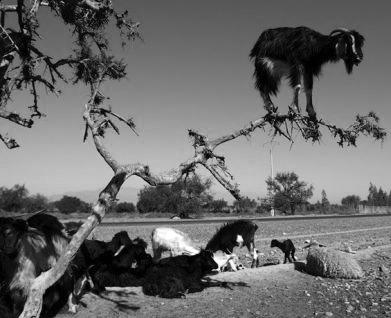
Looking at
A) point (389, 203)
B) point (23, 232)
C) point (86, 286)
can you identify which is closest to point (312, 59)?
point (23, 232)

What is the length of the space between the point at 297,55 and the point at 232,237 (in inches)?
316

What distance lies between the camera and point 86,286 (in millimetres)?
8797

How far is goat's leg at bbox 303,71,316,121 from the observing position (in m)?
7.09

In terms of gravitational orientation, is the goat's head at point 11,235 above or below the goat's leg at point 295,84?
below

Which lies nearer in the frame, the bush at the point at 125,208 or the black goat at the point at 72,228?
the black goat at the point at 72,228

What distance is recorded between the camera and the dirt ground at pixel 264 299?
26.4ft

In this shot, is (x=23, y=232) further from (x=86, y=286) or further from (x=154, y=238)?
(x=154, y=238)

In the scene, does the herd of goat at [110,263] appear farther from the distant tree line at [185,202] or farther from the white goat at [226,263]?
the distant tree line at [185,202]

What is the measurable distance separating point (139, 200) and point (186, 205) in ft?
42.0

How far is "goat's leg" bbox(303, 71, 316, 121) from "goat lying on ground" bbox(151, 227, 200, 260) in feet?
22.7

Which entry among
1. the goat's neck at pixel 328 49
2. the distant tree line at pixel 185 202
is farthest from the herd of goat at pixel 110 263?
the distant tree line at pixel 185 202

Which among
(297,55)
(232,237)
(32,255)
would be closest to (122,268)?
(32,255)

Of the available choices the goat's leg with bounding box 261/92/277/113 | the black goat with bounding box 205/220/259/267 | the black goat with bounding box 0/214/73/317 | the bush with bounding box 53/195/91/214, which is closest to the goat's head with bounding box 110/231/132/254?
the black goat with bounding box 205/220/259/267

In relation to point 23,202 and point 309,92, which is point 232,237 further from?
point 23,202
